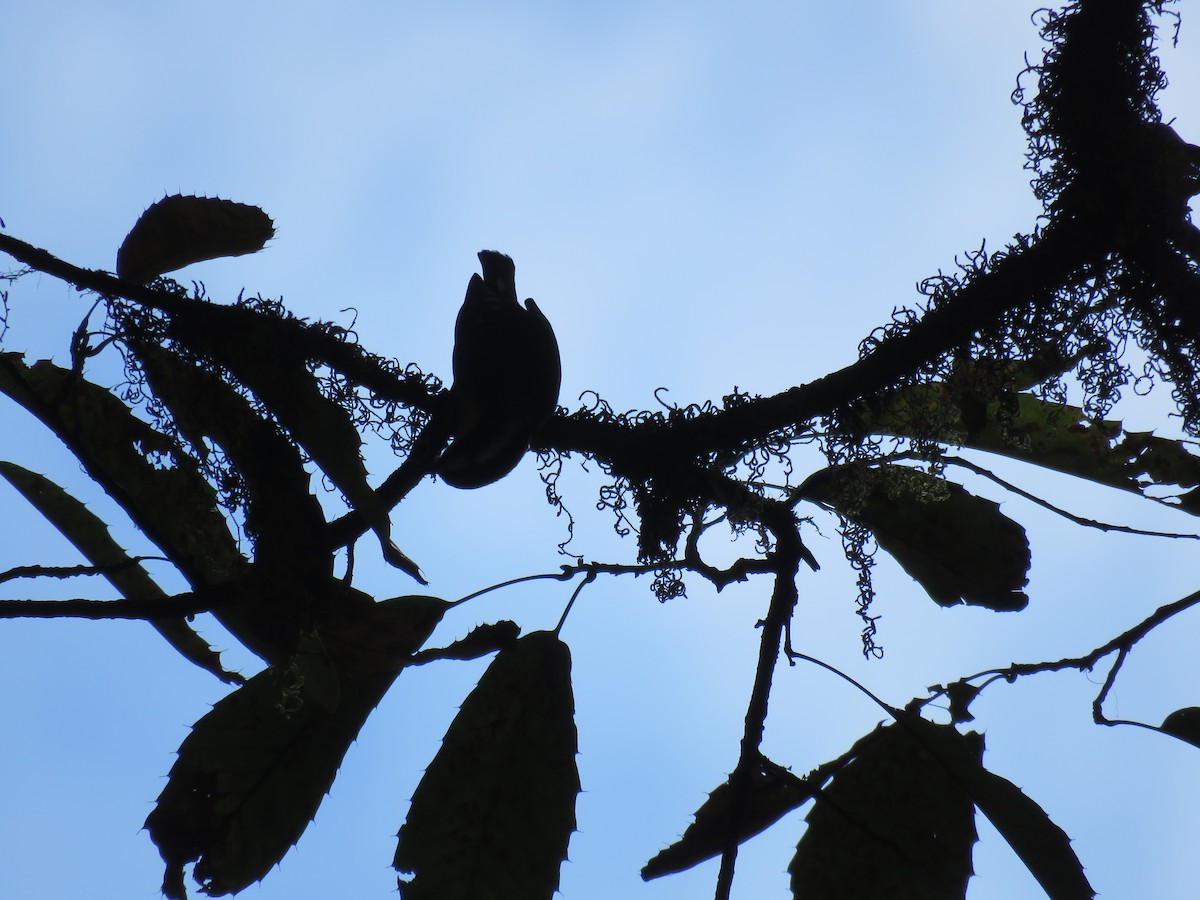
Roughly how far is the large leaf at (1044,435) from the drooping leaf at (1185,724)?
327mm

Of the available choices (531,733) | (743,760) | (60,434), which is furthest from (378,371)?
(743,760)

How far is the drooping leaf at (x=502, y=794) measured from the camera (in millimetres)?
1345

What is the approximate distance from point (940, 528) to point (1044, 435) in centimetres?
23

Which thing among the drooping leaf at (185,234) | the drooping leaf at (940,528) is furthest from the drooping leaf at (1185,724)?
the drooping leaf at (185,234)

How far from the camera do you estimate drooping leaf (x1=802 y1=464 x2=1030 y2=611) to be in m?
1.68

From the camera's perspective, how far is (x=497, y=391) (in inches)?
67.7

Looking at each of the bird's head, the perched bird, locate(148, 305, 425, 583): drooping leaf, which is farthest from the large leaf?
the bird's head

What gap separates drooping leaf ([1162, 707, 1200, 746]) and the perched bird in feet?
3.52

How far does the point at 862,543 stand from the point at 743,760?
561 millimetres

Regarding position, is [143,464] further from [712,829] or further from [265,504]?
[712,829]

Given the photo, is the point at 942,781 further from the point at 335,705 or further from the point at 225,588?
the point at 225,588

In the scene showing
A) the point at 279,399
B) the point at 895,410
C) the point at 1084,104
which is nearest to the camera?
the point at 279,399

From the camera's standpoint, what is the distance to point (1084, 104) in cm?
156

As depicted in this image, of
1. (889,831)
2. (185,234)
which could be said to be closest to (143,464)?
(185,234)
